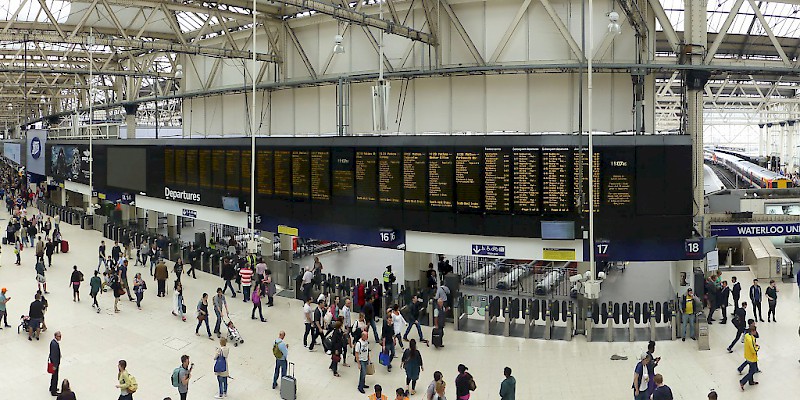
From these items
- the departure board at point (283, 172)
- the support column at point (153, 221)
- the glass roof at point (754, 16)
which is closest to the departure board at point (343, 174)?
the departure board at point (283, 172)

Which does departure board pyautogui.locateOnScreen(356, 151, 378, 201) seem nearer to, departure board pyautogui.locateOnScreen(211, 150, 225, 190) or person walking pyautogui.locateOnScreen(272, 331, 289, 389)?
person walking pyautogui.locateOnScreen(272, 331, 289, 389)

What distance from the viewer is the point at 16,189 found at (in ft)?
156

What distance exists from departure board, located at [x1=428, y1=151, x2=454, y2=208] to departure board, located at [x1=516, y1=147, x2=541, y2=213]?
1.68m

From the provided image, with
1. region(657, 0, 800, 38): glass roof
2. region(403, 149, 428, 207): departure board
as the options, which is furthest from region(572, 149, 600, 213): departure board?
region(657, 0, 800, 38): glass roof

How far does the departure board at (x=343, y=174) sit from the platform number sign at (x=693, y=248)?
8.65 meters

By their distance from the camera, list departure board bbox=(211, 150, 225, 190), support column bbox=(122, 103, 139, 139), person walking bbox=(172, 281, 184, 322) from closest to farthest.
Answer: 1. person walking bbox=(172, 281, 184, 322)
2. departure board bbox=(211, 150, 225, 190)
3. support column bbox=(122, 103, 139, 139)

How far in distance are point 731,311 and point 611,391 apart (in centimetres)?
728

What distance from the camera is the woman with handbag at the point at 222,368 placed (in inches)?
418

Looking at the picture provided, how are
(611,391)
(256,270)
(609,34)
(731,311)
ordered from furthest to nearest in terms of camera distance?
(256,270) → (609,34) → (731,311) → (611,391)

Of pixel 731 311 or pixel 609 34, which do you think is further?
pixel 609 34

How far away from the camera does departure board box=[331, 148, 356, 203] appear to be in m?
16.7

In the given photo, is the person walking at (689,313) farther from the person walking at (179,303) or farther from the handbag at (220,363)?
the person walking at (179,303)

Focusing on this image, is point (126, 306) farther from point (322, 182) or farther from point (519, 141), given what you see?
point (519, 141)

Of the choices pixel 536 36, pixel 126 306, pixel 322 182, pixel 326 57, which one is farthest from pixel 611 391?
pixel 326 57
